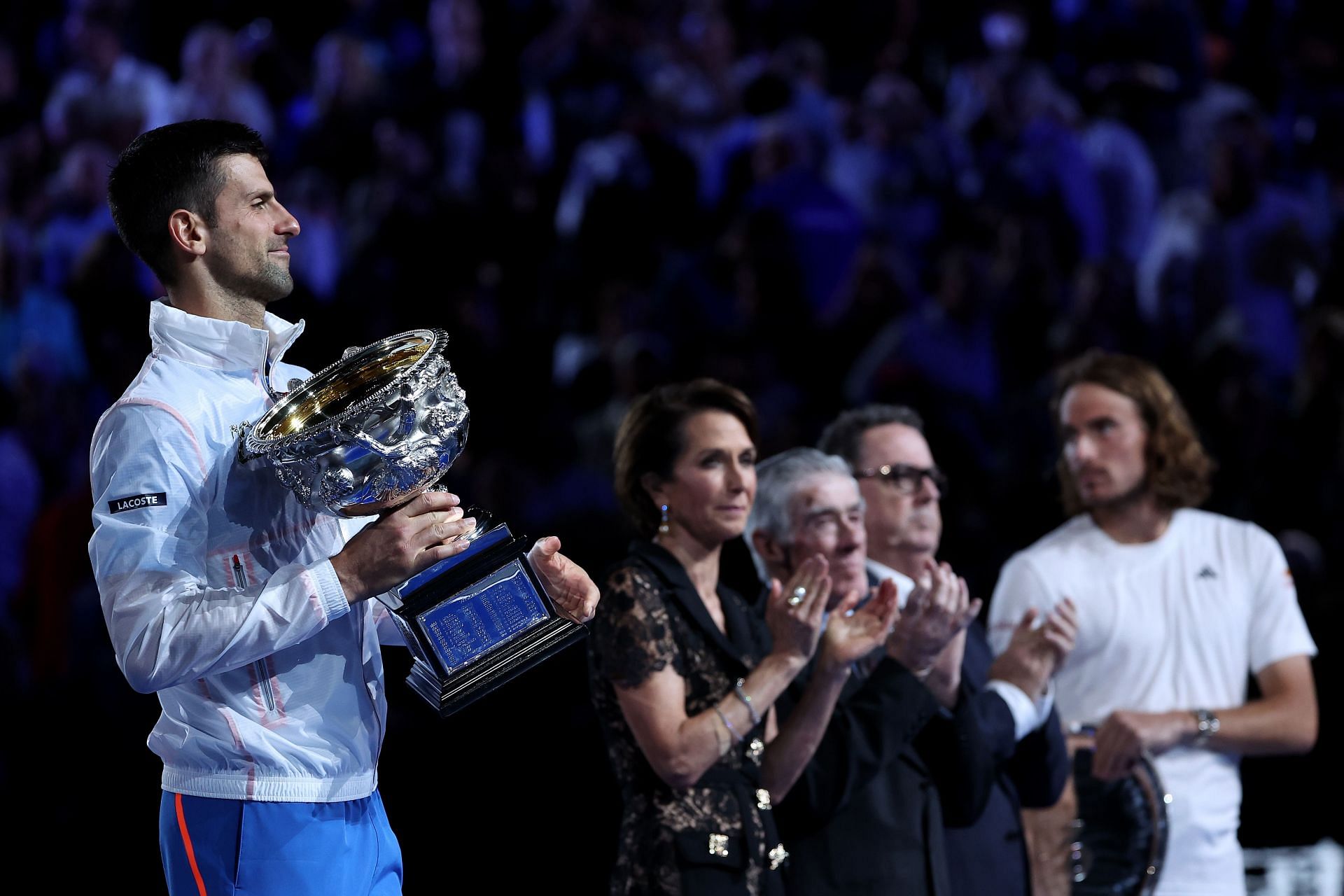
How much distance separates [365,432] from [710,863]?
126cm

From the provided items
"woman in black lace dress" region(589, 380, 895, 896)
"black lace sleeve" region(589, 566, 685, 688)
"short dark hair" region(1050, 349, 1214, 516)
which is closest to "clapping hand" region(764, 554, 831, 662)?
"woman in black lace dress" region(589, 380, 895, 896)

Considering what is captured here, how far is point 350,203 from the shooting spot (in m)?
7.09

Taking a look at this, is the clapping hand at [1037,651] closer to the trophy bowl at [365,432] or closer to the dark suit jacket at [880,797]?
the dark suit jacket at [880,797]

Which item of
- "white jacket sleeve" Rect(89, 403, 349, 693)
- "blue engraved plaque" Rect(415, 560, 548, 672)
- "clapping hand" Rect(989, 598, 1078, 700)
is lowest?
"clapping hand" Rect(989, 598, 1078, 700)

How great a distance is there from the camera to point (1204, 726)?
11.7 feet

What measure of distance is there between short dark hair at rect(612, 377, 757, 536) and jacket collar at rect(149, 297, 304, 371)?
1.17 meters

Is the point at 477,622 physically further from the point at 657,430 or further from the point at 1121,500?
the point at 1121,500

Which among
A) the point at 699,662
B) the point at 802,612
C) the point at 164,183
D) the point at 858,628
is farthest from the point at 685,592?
the point at 164,183

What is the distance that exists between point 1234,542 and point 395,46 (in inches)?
218

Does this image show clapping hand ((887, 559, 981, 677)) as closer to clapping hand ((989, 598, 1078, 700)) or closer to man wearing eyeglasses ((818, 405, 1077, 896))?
man wearing eyeglasses ((818, 405, 1077, 896))

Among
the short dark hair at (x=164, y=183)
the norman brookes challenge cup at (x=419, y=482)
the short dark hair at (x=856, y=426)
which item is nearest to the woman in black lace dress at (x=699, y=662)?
the short dark hair at (x=856, y=426)

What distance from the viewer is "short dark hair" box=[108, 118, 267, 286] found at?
2.13 m

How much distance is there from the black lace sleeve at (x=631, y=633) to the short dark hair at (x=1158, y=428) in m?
1.59

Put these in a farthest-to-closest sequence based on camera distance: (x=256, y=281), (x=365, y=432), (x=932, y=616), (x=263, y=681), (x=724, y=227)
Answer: (x=724, y=227), (x=932, y=616), (x=256, y=281), (x=263, y=681), (x=365, y=432)
